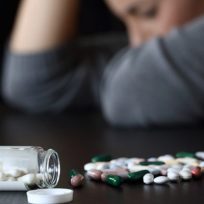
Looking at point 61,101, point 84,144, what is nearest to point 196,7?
point 61,101

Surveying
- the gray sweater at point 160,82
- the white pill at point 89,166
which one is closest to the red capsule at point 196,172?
the white pill at point 89,166

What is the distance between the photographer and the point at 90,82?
157 centimetres

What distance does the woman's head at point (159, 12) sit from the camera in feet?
4.51

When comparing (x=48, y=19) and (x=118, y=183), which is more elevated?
(x=48, y=19)

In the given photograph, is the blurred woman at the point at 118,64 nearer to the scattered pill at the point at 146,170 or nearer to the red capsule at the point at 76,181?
the scattered pill at the point at 146,170

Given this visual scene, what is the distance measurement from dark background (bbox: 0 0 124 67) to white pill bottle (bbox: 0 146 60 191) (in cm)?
149

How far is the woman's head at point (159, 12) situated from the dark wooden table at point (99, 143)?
0.25 meters

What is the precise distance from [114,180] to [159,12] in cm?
85

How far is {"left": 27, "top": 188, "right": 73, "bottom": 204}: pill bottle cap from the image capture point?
508 mm

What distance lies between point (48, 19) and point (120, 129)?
0.52 meters

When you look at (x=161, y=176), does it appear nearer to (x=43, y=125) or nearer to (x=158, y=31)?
(x=43, y=125)

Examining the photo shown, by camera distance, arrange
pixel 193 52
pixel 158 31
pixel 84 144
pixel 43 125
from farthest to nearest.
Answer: pixel 158 31, pixel 43 125, pixel 193 52, pixel 84 144

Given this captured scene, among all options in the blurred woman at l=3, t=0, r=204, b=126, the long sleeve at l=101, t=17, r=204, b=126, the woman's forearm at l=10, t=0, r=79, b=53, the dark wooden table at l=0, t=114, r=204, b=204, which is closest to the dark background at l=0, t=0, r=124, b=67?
the blurred woman at l=3, t=0, r=204, b=126

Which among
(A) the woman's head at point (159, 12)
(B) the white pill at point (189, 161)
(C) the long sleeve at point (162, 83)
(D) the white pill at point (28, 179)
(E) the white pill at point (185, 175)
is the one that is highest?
(A) the woman's head at point (159, 12)
